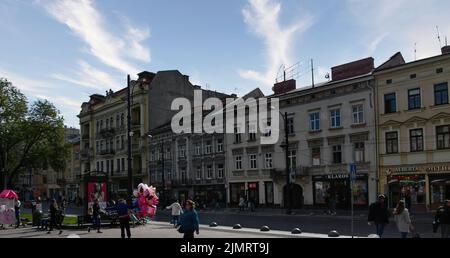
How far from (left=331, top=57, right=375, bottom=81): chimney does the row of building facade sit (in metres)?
0.08

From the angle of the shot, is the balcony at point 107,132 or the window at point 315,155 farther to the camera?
the balcony at point 107,132

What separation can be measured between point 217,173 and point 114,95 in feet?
87.1

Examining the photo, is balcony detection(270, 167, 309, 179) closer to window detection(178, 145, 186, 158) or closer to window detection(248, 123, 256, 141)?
window detection(248, 123, 256, 141)

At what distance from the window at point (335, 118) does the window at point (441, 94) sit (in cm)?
796

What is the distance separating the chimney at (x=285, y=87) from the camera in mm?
47934

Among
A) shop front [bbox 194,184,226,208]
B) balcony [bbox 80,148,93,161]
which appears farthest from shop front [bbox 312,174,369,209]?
balcony [bbox 80,148,93,161]

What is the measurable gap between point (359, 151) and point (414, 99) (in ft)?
18.9

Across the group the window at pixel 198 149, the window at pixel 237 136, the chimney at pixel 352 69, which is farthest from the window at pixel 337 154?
the window at pixel 198 149

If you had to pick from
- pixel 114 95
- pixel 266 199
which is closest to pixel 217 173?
pixel 266 199

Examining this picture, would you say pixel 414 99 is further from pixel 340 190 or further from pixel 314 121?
pixel 340 190

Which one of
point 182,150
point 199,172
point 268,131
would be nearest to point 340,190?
point 268,131

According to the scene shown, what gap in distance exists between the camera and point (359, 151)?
38.6 m

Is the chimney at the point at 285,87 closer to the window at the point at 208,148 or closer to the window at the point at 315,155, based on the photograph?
the window at the point at 315,155

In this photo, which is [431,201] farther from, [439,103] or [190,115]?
[190,115]
